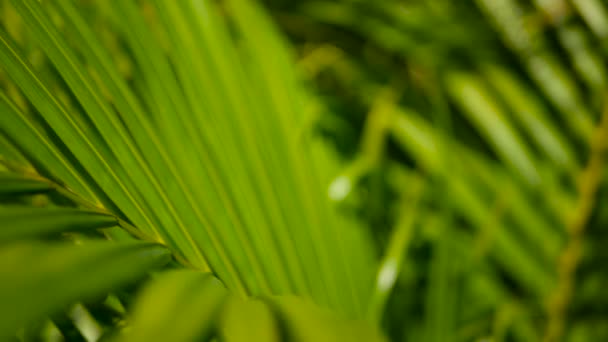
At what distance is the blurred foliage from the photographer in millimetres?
230

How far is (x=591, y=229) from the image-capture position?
712 millimetres

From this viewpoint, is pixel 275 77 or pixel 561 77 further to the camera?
pixel 561 77

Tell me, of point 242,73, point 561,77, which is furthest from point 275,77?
point 561,77

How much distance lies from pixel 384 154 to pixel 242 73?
36cm

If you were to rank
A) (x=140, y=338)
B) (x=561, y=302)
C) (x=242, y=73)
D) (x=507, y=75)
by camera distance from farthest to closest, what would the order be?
(x=507, y=75), (x=561, y=302), (x=242, y=73), (x=140, y=338)

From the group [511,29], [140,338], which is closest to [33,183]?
[140,338]

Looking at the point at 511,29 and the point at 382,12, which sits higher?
the point at 382,12

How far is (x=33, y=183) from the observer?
0.29m

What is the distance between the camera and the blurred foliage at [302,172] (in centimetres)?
23

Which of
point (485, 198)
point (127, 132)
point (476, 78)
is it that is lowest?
point (485, 198)

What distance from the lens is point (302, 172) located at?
57 cm

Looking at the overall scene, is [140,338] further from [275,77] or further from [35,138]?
[275,77]

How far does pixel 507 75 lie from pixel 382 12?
21cm

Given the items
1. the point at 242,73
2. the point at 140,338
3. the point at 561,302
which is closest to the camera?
the point at 140,338
